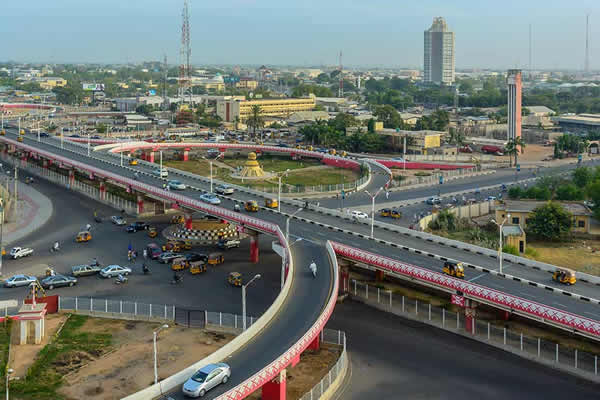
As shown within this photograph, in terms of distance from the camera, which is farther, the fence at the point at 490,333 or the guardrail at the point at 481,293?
the fence at the point at 490,333

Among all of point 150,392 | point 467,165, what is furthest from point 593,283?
point 467,165

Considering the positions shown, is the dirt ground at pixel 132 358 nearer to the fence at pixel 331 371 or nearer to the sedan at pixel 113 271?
the fence at pixel 331 371

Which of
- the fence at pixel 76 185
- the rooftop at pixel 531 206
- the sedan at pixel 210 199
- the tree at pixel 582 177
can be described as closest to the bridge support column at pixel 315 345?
the sedan at pixel 210 199

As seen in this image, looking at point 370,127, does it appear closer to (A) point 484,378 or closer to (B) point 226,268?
A: (B) point 226,268

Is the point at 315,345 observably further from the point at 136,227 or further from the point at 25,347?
the point at 136,227

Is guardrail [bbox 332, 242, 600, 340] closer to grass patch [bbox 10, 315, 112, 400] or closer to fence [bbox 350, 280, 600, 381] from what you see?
fence [bbox 350, 280, 600, 381]
